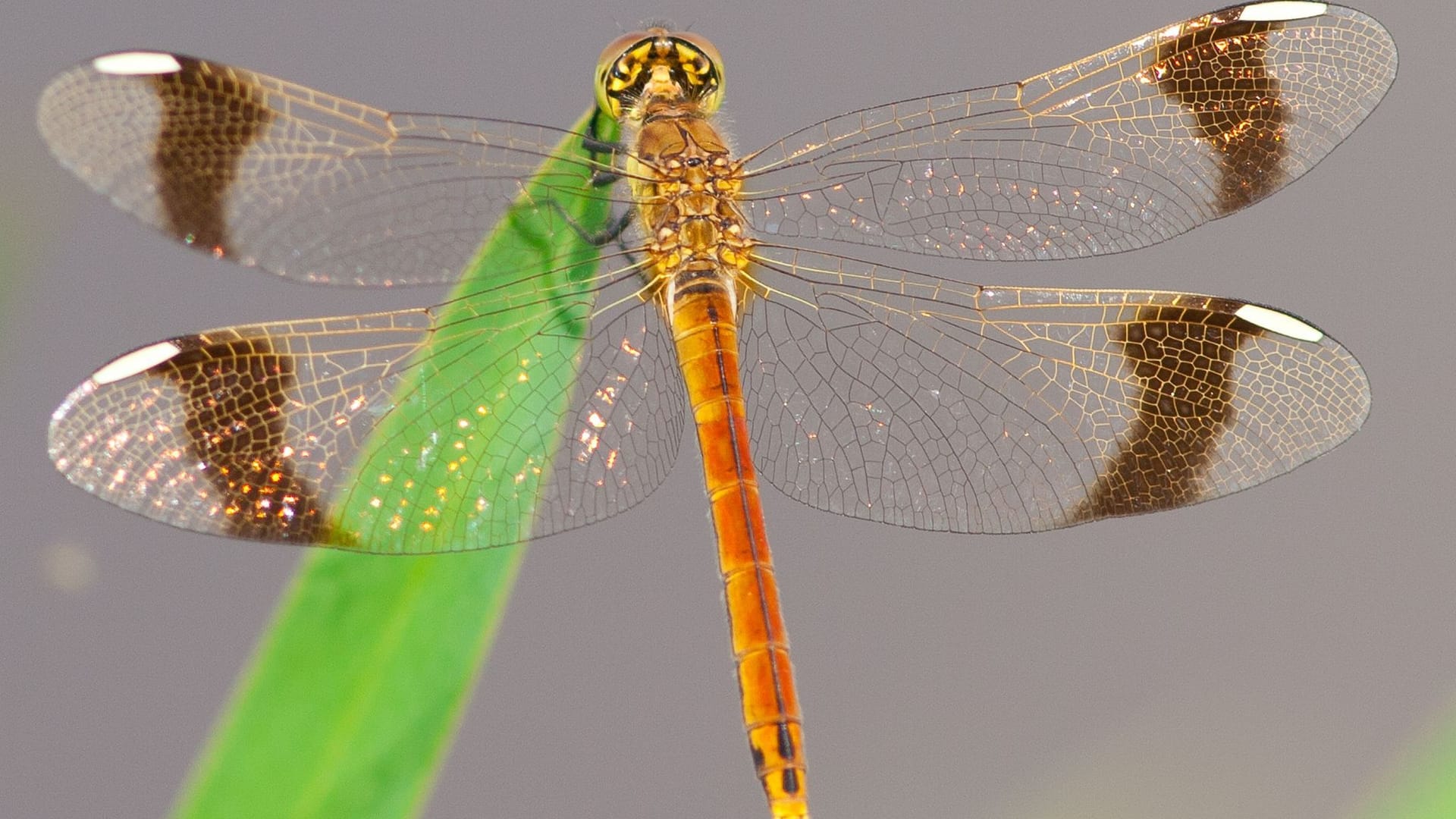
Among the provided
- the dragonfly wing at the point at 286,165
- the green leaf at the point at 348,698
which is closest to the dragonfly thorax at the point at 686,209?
the dragonfly wing at the point at 286,165

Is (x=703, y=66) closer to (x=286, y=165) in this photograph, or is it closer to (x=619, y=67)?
(x=619, y=67)

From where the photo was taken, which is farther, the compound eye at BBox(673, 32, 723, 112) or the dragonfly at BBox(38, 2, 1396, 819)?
the compound eye at BBox(673, 32, 723, 112)

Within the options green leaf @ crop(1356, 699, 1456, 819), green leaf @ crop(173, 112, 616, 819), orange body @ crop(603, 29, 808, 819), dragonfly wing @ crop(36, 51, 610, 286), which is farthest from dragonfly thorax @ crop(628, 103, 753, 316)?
green leaf @ crop(1356, 699, 1456, 819)

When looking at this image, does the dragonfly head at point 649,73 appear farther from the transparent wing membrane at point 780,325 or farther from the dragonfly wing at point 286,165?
the dragonfly wing at point 286,165

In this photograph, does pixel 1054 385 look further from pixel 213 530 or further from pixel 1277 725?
pixel 1277 725

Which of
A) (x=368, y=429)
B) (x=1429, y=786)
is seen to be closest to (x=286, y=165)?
(x=368, y=429)

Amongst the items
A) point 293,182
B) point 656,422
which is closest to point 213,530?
point 293,182

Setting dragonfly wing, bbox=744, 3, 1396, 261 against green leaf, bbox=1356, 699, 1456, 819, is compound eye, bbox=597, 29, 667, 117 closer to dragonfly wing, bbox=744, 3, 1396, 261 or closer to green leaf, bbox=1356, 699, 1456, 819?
dragonfly wing, bbox=744, 3, 1396, 261
